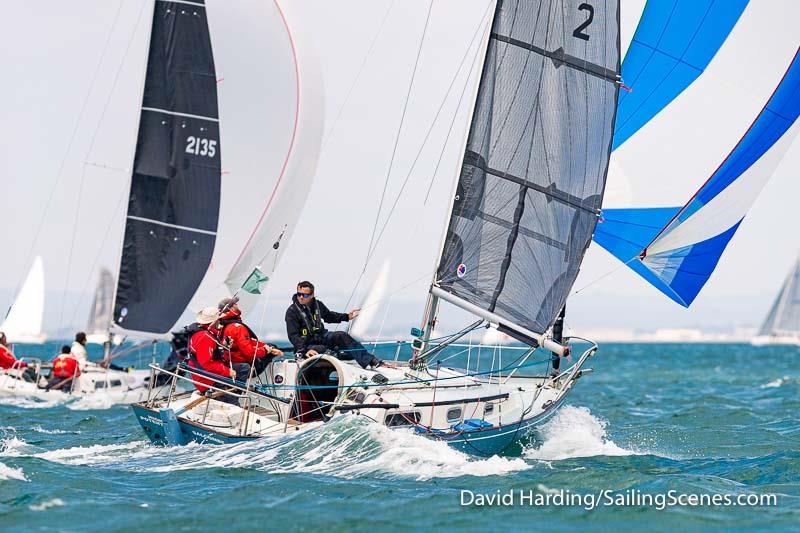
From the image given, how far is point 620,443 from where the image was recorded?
12.7m

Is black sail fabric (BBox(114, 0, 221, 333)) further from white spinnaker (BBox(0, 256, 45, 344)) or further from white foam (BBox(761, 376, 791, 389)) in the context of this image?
white spinnaker (BBox(0, 256, 45, 344))

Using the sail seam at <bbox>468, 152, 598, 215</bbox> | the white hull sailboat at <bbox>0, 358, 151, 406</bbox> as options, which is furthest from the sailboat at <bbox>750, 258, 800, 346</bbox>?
the sail seam at <bbox>468, 152, 598, 215</bbox>

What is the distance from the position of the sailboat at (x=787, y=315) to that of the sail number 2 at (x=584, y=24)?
8049 cm

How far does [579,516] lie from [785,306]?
87.1 meters

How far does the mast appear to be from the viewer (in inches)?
467

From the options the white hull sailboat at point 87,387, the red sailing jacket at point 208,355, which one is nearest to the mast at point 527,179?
the red sailing jacket at point 208,355

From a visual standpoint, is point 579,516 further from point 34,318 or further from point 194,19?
point 34,318

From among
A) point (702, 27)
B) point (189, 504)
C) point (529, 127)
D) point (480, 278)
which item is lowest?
point (189, 504)

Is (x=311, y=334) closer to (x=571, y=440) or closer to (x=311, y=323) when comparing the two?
(x=311, y=323)

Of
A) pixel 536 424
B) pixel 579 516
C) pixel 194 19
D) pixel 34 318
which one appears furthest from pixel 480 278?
pixel 34 318

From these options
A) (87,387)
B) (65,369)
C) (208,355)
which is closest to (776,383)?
(87,387)

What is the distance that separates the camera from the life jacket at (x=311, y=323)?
11.6 m

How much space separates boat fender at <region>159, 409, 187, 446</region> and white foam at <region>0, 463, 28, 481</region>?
1.52 meters

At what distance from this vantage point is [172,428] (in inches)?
424
